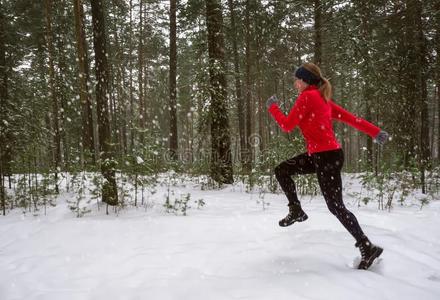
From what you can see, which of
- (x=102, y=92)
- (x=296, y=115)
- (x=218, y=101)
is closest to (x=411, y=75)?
(x=218, y=101)

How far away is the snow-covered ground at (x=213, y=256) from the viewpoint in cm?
325

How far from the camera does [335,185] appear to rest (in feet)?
11.9

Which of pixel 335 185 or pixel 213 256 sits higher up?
pixel 335 185

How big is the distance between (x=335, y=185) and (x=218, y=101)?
6.94 m

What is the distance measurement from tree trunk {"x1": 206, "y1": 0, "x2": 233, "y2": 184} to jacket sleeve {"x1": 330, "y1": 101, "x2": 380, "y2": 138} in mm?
6321

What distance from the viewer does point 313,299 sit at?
293 centimetres

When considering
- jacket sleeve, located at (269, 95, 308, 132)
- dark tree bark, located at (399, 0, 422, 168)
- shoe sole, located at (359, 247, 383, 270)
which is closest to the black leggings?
shoe sole, located at (359, 247, 383, 270)

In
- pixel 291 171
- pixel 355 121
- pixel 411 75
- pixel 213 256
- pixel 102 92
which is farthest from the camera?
pixel 411 75

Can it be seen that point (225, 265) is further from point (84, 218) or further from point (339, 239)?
point (84, 218)

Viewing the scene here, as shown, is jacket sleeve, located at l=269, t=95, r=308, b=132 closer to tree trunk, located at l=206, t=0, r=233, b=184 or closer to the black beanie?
the black beanie

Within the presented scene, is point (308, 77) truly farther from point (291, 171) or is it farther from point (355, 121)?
point (291, 171)

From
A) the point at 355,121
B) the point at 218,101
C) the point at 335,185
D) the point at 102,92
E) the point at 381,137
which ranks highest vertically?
the point at 218,101

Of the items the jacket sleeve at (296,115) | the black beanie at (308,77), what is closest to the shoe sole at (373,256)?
the jacket sleeve at (296,115)

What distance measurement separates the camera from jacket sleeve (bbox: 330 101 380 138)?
3.81 metres
